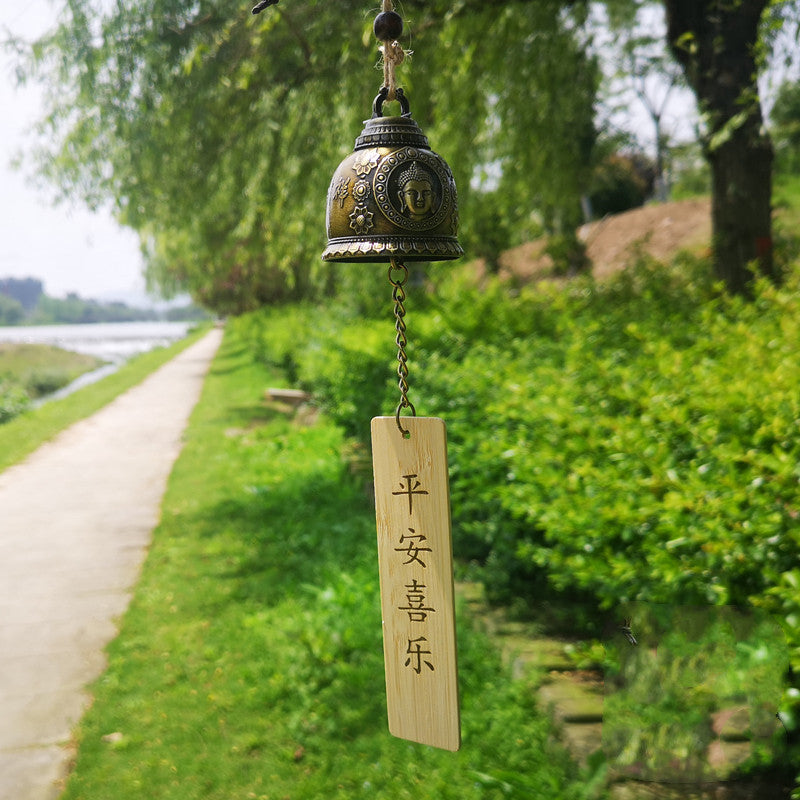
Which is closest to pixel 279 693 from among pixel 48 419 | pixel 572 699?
pixel 572 699

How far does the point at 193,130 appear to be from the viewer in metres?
6.62

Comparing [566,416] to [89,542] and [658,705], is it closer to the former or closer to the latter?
[658,705]

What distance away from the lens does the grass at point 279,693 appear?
3168mm

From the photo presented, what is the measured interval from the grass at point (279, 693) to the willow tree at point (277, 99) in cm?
251

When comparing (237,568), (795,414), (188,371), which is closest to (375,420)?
(795,414)

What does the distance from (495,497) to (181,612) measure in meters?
2.47

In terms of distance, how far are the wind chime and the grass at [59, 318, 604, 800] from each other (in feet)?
4.18

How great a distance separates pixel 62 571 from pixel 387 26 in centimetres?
552

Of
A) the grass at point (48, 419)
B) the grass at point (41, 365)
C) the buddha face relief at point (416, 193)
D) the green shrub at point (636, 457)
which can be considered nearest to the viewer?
the buddha face relief at point (416, 193)

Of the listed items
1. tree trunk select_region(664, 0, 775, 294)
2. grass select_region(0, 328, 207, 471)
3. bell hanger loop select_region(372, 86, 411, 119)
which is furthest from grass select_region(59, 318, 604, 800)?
grass select_region(0, 328, 207, 471)

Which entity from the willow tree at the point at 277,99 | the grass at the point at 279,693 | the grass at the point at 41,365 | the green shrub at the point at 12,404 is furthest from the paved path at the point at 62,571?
the grass at the point at 41,365

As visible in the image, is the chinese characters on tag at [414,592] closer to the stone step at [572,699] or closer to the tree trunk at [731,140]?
the stone step at [572,699]

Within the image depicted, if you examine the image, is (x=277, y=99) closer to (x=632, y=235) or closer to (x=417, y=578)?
(x=417, y=578)

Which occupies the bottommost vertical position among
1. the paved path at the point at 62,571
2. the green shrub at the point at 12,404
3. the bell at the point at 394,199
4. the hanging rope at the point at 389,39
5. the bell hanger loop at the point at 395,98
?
the paved path at the point at 62,571
